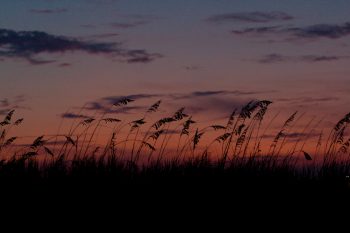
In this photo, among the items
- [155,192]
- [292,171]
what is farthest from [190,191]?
[292,171]

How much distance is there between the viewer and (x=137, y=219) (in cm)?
785

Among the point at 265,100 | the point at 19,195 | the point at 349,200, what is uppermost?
the point at 265,100

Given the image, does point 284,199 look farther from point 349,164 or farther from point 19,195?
point 19,195

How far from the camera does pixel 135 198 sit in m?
8.31

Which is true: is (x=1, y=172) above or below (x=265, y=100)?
below

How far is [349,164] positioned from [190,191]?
11.9 ft

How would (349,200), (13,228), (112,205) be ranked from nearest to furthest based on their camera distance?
(13,228), (112,205), (349,200)

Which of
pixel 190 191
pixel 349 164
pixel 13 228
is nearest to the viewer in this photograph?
pixel 13 228

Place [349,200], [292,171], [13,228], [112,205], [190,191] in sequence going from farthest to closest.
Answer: [292,171] → [349,200] → [190,191] → [112,205] → [13,228]

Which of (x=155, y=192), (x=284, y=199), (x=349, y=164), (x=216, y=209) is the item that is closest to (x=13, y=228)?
(x=155, y=192)

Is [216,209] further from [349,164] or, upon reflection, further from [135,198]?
[349,164]

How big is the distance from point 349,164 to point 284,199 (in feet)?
7.93

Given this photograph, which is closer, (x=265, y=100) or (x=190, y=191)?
(x=190, y=191)

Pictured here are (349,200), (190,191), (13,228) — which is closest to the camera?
(13,228)
